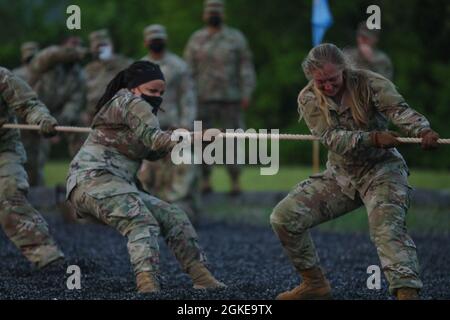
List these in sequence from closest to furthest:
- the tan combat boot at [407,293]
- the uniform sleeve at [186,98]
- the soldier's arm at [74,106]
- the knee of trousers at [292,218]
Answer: the tan combat boot at [407,293], the knee of trousers at [292,218], the uniform sleeve at [186,98], the soldier's arm at [74,106]

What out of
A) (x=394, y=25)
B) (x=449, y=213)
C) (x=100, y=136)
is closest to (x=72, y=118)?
(x=449, y=213)

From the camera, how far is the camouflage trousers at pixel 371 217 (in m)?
8.48

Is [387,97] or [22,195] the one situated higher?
[387,97]

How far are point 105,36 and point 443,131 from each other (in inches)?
468

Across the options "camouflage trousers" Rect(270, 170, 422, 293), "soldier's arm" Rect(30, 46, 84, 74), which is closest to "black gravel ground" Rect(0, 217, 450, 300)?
"camouflage trousers" Rect(270, 170, 422, 293)

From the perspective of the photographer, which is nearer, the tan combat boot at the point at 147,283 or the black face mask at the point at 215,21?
the tan combat boot at the point at 147,283

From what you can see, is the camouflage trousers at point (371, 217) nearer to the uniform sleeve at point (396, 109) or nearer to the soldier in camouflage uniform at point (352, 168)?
the soldier in camouflage uniform at point (352, 168)

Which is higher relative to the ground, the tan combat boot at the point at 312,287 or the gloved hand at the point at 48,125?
the gloved hand at the point at 48,125

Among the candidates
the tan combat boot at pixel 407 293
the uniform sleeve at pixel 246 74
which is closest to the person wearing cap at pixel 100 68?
the uniform sleeve at pixel 246 74

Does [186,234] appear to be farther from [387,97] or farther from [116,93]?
[387,97]

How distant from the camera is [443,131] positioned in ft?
90.0

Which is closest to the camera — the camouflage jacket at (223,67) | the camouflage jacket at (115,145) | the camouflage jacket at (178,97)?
the camouflage jacket at (115,145)

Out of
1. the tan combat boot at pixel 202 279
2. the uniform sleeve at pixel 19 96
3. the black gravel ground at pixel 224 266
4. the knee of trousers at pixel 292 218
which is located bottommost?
the black gravel ground at pixel 224 266

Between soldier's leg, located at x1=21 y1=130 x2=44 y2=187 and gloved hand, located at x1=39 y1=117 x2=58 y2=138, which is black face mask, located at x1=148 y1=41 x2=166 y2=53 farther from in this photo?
gloved hand, located at x1=39 y1=117 x2=58 y2=138
